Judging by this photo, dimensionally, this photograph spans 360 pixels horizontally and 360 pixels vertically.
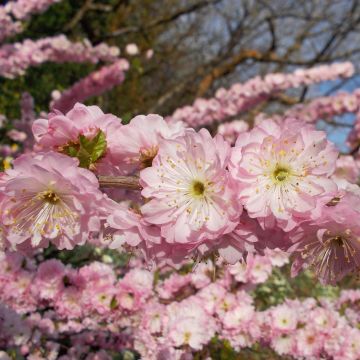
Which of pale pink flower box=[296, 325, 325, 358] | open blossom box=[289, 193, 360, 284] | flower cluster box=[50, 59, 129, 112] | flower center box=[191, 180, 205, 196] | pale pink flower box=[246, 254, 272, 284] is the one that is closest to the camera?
open blossom box=[289, 193, 360, 284]

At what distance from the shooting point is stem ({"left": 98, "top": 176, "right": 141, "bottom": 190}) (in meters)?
1.03

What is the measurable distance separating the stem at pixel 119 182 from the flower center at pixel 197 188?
132mm

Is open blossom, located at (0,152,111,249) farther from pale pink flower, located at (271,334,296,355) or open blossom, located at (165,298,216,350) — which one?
pale pink flower, located at (271,334,296,355)

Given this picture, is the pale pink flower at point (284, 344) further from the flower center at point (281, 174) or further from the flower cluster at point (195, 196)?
the flower center at point (281, 174)

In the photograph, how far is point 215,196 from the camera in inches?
39.8

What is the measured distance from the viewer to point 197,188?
108 cm

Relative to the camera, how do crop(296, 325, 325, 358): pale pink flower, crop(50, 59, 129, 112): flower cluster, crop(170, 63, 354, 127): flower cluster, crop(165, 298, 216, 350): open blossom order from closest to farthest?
crop(165, 298, 216, 350): open blossom
crop(296, 325, 325, 358): pale pink flower
crop(50, 59, 129, 112): flower cluster
crop(170, 63, 354, 127): flower cluster

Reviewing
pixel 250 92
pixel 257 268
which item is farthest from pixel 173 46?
pixel 257 268

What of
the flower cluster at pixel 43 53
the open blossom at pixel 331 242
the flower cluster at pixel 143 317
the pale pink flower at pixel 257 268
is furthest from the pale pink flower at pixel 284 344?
the flower cluster at pixel 43 53

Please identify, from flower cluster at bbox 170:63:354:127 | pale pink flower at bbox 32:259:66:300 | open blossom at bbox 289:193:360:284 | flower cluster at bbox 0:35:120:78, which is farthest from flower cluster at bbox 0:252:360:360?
flower cluster at bbox 170:63:354:127

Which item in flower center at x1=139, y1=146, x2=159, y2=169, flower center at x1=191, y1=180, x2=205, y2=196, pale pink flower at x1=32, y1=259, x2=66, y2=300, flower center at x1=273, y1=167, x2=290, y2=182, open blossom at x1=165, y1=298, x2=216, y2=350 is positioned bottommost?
open blossom at x1=165, y1=298, x2=216, y2=350

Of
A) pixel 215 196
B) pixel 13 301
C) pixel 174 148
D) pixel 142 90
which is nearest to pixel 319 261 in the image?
pixel 215 196

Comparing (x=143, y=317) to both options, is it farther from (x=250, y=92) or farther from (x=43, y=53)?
(x=250, y=92)

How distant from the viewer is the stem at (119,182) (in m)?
1.03
